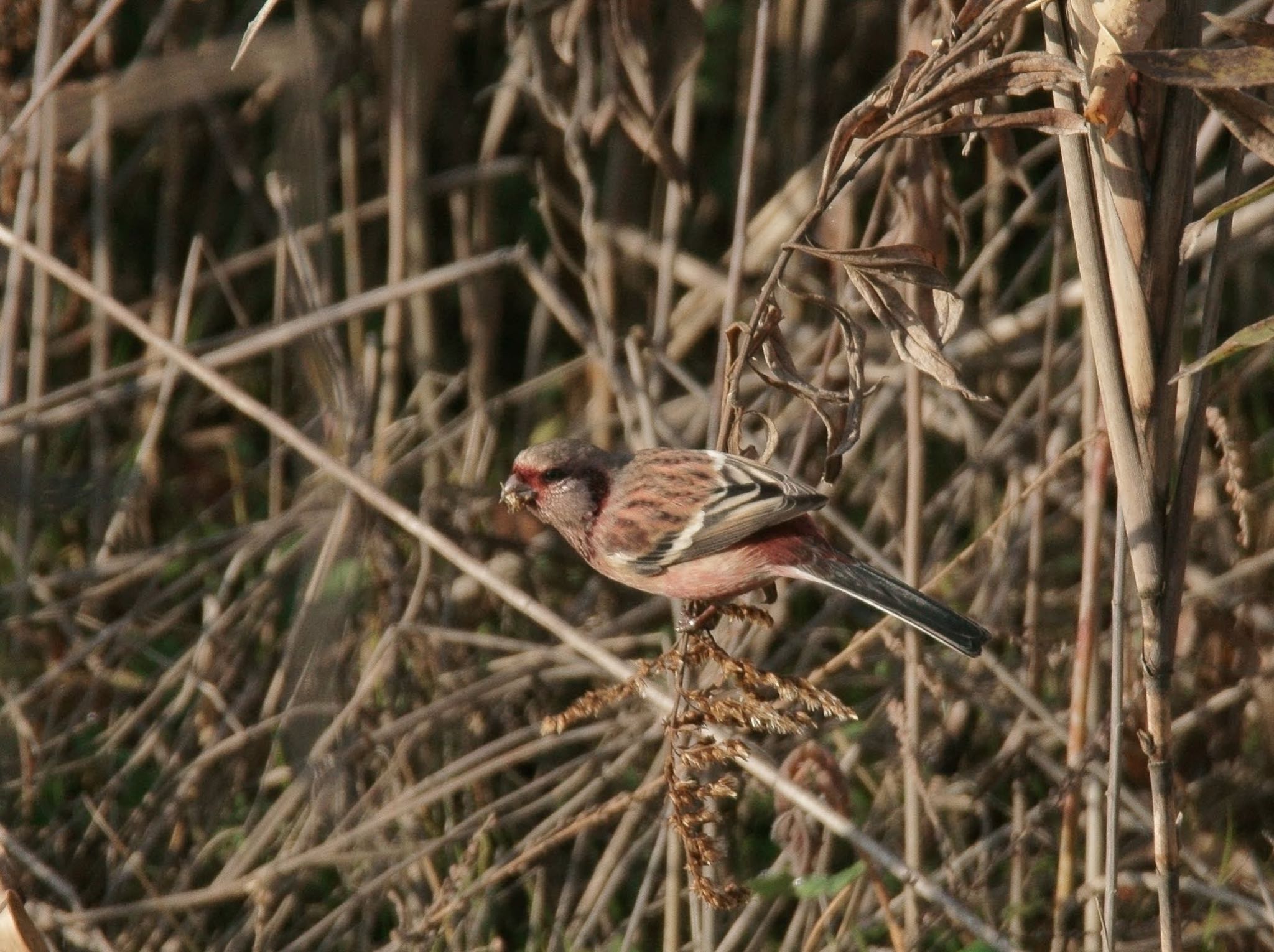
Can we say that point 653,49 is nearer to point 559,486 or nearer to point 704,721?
point 559,486

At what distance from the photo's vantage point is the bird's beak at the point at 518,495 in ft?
12.0

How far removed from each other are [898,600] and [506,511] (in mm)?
2795

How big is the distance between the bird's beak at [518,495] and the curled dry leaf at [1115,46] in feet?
6.37

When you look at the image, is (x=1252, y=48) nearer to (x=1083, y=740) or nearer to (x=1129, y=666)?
(x=1083, y=740)

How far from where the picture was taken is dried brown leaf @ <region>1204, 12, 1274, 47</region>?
79.0 inches

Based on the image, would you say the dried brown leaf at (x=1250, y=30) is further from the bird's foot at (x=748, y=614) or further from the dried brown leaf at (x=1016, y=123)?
the bird's foot at (x=748, y=614)

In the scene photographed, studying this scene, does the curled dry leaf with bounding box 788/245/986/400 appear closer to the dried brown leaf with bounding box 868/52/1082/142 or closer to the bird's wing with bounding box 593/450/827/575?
the dried brown leaf with bounding box 868/52/1082/142

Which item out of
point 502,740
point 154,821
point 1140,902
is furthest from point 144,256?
point 1140,902

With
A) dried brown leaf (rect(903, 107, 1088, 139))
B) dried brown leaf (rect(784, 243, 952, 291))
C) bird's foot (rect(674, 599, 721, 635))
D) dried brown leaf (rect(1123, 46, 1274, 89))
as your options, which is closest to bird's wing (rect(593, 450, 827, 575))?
bird's foot (rect(674, 599, 721, 635))

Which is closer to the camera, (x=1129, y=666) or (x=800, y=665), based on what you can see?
(x=1129, y=666)

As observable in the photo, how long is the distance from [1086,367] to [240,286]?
12.5ft

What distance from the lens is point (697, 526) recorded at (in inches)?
133

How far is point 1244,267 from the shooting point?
17.9ft

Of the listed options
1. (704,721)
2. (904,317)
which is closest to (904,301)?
(904,317)
